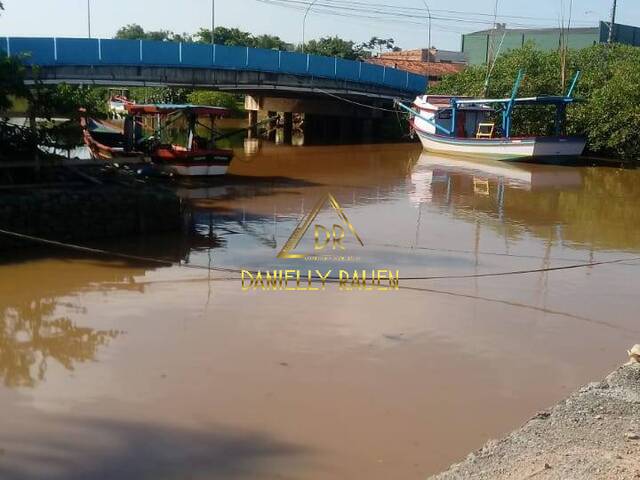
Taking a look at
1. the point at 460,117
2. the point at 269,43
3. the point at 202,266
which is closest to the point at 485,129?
the point at 460,117

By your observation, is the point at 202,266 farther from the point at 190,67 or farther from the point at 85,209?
the point at 190,67

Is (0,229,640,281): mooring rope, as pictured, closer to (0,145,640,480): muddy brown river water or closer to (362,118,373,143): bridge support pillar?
(0,145,640,480): muddy brown river water

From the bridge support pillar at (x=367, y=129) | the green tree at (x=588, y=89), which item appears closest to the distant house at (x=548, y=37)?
the bridge support pillar at (x=367, y=129)

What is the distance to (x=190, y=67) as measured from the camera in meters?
28.5

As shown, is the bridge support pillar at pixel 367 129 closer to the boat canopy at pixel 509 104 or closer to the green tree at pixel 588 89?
the green tree at pixel 588 89

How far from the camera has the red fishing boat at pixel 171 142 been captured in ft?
66.1

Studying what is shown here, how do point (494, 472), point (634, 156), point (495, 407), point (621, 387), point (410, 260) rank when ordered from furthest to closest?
point (634, 156)
point (410, 260)
point (495, 407)
point (621, 387)
point (494, 472)

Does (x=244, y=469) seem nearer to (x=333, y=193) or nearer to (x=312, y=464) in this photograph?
(x=312, y=464)

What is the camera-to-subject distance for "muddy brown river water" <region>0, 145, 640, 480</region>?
554cm

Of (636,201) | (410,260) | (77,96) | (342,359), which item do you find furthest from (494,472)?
(636,201)

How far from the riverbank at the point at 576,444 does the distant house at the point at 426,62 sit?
42.8m

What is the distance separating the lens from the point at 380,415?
6.18 meters

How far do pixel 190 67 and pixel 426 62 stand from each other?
36.3m

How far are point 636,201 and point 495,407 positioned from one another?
1586 cm
